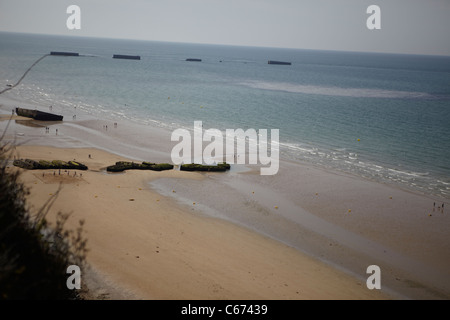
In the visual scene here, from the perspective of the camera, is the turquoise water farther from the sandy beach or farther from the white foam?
the sandy beach

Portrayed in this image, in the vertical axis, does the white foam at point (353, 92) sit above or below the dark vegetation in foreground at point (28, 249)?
above

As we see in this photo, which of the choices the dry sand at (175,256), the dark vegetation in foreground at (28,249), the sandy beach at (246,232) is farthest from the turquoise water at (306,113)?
the dark vegetation in foreground at (28,249)

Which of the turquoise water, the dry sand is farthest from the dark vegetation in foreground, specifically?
the turquoise water

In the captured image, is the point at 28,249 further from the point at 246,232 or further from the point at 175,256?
the point at 246,232

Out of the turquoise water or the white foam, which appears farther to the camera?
the white foam

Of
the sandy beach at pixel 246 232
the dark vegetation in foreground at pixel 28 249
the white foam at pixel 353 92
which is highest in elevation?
the white foam at pixel 353 92

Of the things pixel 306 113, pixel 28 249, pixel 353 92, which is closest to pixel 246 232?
pixel 28 249

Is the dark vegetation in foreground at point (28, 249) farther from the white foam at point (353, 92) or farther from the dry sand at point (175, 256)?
the white foam at point (353, 92)

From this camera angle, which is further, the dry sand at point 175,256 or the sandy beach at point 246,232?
the sandy beach at point 246,232

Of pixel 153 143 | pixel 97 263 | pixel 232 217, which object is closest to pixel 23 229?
pixel 97 263
